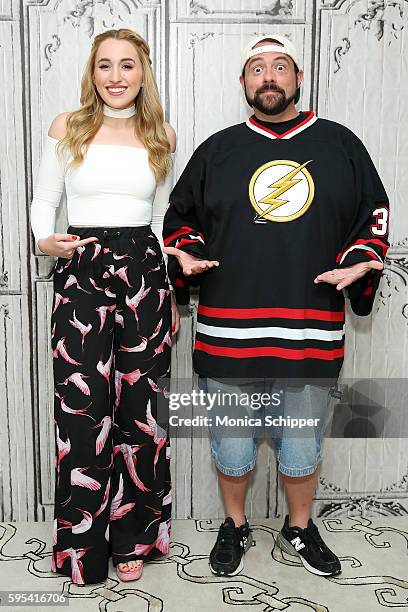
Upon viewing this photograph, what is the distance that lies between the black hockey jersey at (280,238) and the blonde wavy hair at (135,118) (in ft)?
0.53

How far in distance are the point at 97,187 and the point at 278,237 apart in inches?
22.7

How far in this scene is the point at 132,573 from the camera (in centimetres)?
214

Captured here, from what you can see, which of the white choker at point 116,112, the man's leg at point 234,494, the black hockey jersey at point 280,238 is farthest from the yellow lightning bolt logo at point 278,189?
the man's leg at point 234,494

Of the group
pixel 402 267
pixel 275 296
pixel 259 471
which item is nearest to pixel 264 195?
pixel 275 296

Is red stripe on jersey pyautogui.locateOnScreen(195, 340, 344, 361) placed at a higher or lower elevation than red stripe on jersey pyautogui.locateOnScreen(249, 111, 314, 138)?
lower

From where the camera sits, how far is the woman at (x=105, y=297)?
79.8 inches

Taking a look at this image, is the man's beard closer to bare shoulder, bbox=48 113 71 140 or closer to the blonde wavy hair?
the blonde wavy hair

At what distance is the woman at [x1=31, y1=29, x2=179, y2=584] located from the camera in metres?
2.03

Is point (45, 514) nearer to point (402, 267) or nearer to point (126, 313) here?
point (126, 313)

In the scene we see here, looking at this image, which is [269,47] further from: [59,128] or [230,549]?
[230,549]

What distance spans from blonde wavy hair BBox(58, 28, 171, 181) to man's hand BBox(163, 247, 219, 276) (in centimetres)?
24

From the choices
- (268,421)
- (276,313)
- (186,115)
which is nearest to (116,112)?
(186,115)

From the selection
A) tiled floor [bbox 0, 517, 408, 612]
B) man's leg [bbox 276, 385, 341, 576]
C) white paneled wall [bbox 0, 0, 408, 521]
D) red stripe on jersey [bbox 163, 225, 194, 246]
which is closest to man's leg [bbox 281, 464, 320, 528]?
man's leg [bbox 276, 385, 341, 576]

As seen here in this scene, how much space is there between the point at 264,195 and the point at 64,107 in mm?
791
